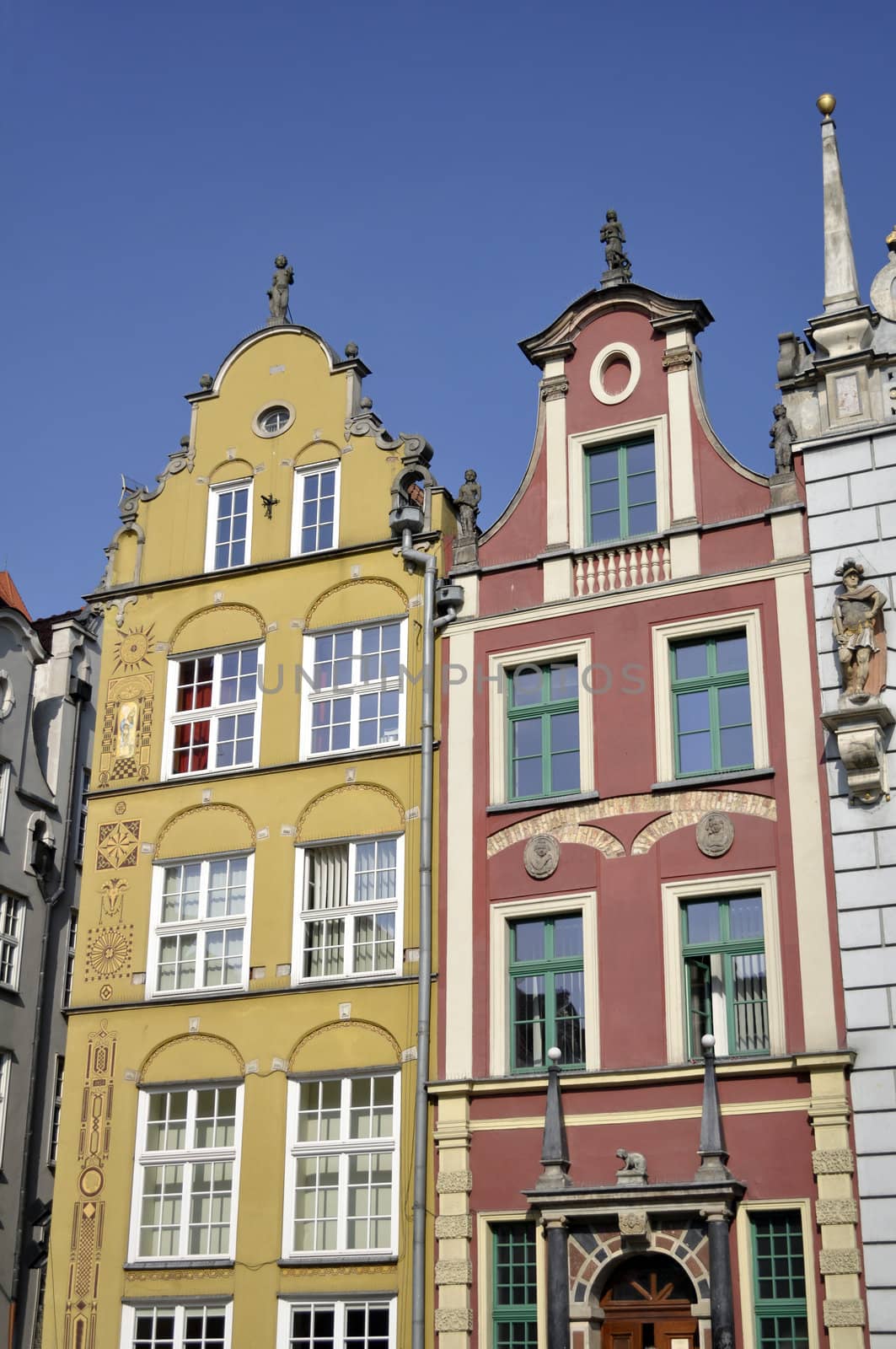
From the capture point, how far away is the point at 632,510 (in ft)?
75.1

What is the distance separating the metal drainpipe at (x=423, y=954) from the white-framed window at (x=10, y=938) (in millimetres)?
8661

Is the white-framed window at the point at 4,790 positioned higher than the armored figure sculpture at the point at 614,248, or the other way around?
the armored figure sculpture at the point at 614,248

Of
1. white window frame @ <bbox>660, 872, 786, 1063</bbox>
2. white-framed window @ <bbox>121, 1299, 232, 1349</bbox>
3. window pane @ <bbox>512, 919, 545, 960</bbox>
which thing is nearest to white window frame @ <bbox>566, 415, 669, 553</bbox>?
white window frame @ <bbox>660, 872, 786, 1063</bbox>

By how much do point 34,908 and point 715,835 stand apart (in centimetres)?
1274

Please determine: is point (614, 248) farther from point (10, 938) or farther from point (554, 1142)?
point (10, 938)

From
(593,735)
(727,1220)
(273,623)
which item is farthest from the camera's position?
(273,623)

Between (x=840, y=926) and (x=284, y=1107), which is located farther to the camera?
(x=284, y=1107)

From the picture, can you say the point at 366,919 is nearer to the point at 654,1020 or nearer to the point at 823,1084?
the point at 654,1020

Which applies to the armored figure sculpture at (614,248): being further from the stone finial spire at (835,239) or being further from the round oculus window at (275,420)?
the round oculus window at (275,420)

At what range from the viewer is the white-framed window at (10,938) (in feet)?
91.7

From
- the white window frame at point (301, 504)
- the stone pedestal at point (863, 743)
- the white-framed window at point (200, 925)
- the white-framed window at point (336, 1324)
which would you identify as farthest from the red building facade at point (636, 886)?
the white-framed window at point (200, 925)

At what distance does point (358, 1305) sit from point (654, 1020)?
192 inches

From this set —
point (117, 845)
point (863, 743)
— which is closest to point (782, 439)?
point (863, 743)

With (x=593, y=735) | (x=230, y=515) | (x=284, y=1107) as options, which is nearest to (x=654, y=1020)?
(x=593, y=735)
